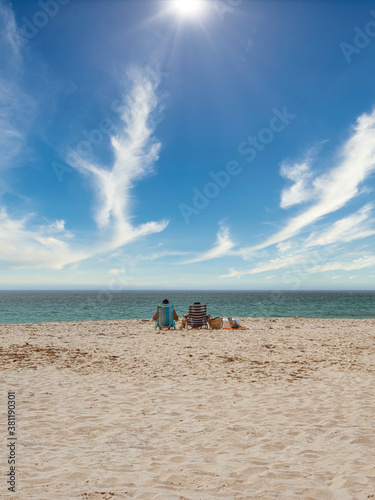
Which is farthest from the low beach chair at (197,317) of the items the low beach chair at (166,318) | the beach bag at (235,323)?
the beach bag at (235,323)

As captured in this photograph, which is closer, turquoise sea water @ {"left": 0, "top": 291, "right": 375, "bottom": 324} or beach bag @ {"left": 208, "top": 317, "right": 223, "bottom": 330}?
beach bag @ {"left": 208, "top": 317, "right": 223, "bottom": 330}

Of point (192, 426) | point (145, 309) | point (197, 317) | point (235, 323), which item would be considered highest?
point (197, 317)

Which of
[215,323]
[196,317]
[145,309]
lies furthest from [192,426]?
[145,309]

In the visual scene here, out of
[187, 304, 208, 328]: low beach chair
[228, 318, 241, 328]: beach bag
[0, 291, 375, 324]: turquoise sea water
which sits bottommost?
[0, 291, 375, 324]: turquoise sea water

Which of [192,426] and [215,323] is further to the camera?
[215,323]

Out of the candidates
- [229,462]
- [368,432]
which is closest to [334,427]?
[368,432]

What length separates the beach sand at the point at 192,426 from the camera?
3.62 meters

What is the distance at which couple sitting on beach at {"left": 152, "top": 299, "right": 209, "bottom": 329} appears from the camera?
60.6ft

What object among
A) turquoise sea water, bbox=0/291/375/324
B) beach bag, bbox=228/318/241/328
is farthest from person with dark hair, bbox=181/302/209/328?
turquoise sea water, bbox=0/291/375/324

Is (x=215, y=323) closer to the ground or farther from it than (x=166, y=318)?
closer to the ground

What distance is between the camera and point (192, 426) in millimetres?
5273

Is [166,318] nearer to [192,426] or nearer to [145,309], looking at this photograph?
[192,426]

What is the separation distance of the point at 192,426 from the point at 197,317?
44.4ft

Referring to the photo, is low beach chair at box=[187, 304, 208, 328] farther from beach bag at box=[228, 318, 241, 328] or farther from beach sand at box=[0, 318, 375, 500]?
beach sand at box=[0, 318, 375, 500]
